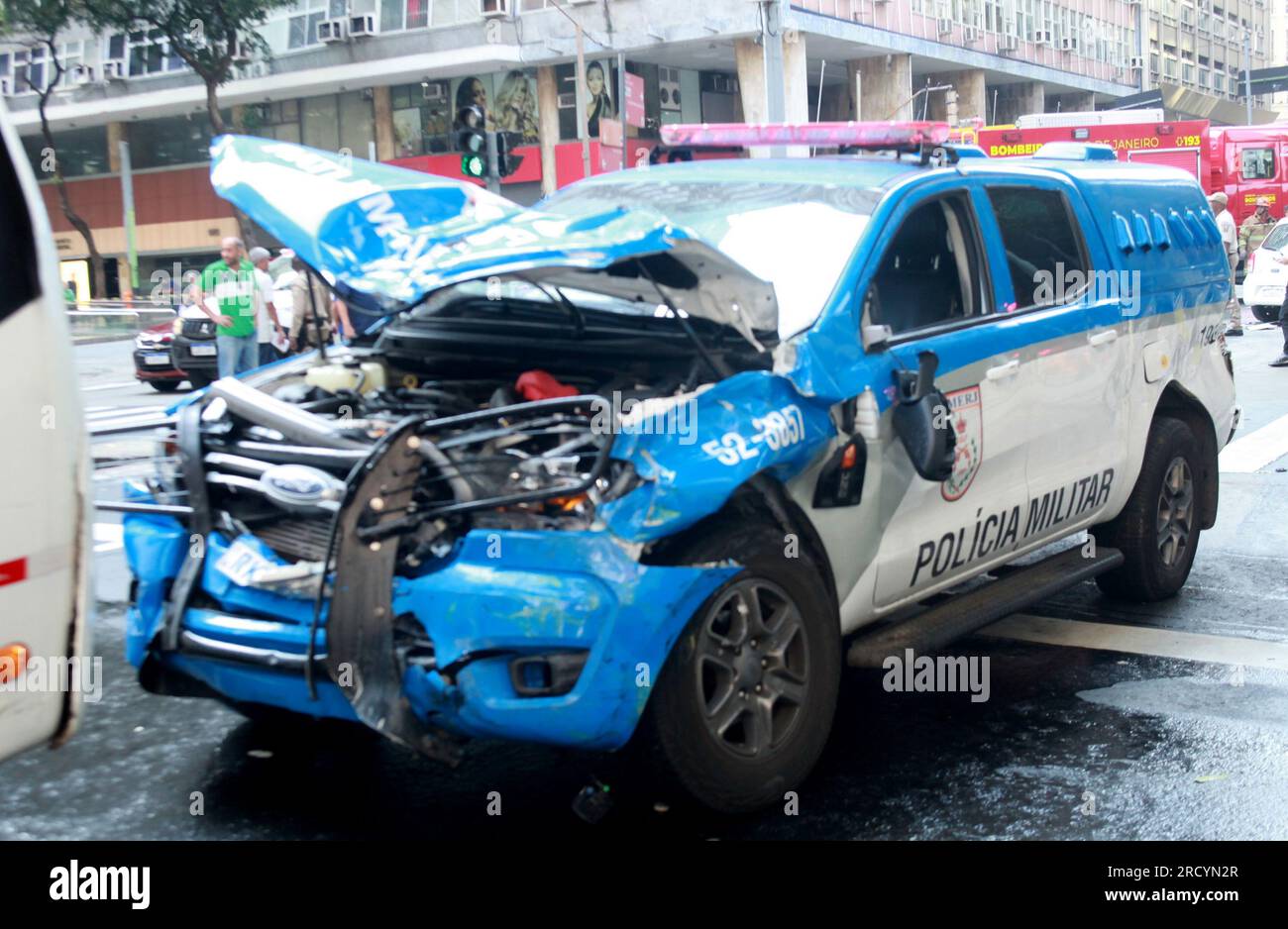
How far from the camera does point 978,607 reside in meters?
5.23

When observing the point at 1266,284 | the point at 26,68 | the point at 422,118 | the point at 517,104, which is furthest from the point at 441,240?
the point at 26,68

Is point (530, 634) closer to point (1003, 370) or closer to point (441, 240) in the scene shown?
point (441, 240)

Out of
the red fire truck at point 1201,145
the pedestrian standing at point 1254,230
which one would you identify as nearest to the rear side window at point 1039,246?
the pedestrian standing at point 1254,230

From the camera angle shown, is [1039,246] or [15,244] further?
[1039,246]

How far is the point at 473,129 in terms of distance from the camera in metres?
15.8

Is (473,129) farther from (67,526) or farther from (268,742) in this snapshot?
(67,526)

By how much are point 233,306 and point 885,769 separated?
36.0ft

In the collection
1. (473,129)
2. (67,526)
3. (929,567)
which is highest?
(473,129)

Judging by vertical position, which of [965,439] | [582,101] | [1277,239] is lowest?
[965,439]

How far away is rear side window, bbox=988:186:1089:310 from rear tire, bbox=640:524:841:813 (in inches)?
74.2

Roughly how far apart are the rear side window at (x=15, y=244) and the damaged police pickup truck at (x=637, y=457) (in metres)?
0.81

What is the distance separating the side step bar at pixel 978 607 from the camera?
474 cm

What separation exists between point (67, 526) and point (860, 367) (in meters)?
2.38
